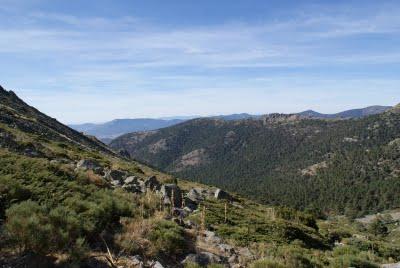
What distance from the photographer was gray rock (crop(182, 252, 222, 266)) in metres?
11.6

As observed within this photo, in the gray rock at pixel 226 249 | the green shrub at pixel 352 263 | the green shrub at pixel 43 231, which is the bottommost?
the green shrub at pixel 352 263

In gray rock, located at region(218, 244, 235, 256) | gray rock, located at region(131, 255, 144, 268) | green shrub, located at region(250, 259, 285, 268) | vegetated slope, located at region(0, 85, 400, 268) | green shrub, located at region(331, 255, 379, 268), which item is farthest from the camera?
green shrub, located at region(331, 255, 379, 268)

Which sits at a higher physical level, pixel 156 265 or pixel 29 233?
pixel 29 233

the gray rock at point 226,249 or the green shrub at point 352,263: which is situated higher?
the gray rock at point 226,249

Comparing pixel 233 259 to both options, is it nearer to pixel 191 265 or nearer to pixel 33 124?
pixel 191 265

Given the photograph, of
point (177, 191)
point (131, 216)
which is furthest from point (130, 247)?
point (177, 191)

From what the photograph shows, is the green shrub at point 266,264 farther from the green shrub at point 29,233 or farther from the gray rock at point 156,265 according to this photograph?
the green shrub at point 29,233

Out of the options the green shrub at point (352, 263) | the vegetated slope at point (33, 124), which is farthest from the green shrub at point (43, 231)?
the vegetated slope at point (33, 124)

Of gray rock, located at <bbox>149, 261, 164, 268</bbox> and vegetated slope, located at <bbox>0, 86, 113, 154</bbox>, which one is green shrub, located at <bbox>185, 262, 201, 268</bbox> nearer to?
gray rock, located at <bbox>149, 261, 164, 268</bbox>

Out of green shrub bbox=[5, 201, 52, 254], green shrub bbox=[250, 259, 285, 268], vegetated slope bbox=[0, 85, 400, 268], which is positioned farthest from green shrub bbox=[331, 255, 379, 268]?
green shrub bbox=[5, 201, 52, 254]

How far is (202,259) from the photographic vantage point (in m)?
11.9

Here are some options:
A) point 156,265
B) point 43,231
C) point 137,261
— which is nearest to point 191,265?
point 156,265

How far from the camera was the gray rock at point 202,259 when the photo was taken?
11602mm

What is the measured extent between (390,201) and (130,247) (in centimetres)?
20627
